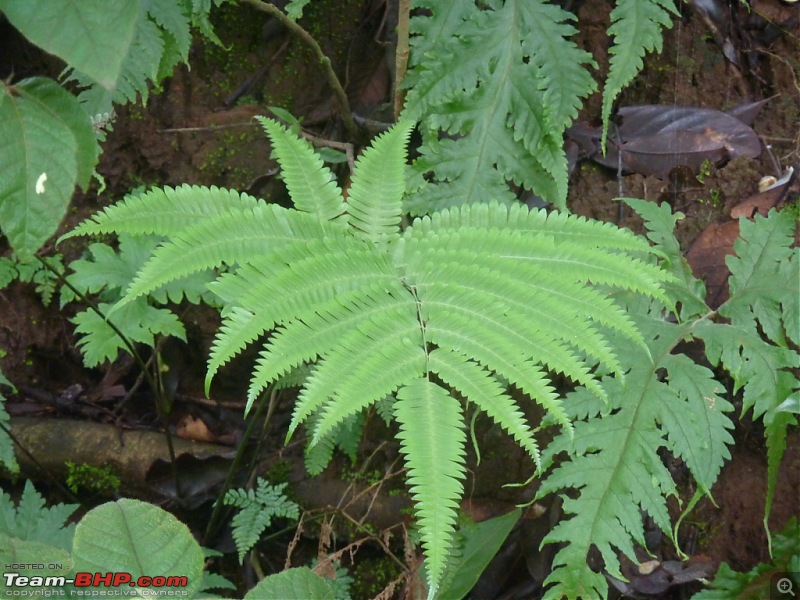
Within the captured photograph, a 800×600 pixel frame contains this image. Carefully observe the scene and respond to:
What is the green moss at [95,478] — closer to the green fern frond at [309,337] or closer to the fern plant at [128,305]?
the fern plant at [128,305]

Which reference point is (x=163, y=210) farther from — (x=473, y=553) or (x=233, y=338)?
(x=473, y=553)

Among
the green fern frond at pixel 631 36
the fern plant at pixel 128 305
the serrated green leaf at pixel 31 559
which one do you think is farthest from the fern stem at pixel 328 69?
the serrated green leaf at pixel 31 559

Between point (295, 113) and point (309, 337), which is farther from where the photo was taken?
point (295, 113)

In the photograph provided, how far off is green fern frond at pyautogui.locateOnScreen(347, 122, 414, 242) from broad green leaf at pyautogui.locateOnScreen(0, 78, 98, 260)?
0.55m

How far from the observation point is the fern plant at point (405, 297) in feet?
3.63

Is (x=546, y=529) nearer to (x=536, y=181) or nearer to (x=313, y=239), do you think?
(x=536, y=181)

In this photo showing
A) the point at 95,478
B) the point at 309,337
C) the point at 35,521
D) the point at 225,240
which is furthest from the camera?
the point at 95,478

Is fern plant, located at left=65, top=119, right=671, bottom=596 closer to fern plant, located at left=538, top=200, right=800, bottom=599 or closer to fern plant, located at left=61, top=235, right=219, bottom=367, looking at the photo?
fern plant, located at left=538, top=200, right=800, bottom=599

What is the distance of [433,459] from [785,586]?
58.8 inches

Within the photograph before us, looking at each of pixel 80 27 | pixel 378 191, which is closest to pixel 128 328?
pixel 378 191

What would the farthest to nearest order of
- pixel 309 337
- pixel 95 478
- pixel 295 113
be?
pixel 295 113 < pixel 95 478 < pixel 309 337

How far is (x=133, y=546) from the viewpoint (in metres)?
1.29

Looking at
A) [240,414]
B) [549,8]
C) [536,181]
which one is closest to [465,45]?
[549,8]

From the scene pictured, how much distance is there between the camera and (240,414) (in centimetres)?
275
